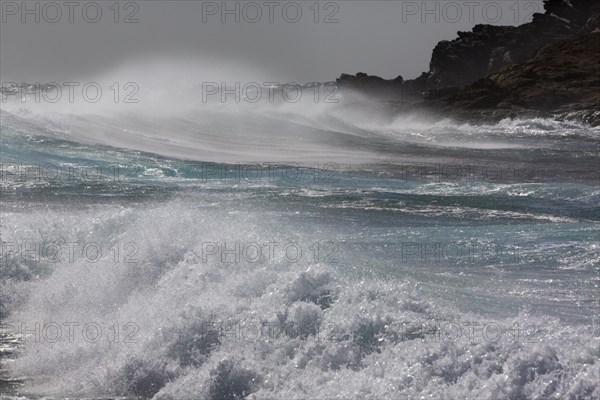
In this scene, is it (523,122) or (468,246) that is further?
(523,122)

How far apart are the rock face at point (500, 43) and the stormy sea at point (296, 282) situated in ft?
141

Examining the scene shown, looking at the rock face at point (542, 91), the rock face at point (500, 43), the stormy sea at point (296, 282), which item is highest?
the rock face at point (500, 43)

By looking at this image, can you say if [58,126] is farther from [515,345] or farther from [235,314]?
[515,345]

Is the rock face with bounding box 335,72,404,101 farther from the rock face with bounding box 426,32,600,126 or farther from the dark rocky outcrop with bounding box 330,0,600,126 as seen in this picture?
the rock face with bounding box 426,32,600,126

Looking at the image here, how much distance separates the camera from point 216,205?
1395 centimetres

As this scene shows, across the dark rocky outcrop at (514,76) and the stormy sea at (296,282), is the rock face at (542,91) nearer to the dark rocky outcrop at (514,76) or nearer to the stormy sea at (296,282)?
the dark rocky outcrop at (514,76)

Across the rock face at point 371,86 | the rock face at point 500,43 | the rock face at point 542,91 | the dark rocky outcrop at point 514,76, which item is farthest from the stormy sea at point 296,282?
the rock face at point 500,43

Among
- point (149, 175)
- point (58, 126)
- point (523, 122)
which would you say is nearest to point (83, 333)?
point (149, 175)

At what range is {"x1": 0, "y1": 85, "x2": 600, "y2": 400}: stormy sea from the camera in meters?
6.86

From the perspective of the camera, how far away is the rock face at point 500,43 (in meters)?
59.0

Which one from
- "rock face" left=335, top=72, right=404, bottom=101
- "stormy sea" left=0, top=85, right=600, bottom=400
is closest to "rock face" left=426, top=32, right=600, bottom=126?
"rock face" left=335, top=72, right=404, bottom=101

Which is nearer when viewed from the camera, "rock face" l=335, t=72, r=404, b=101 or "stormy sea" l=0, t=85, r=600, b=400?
"stormy sea" l=0, t=85, r=600, b=400

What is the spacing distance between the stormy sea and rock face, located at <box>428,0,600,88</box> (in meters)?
43.1

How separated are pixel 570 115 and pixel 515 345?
29748mm
